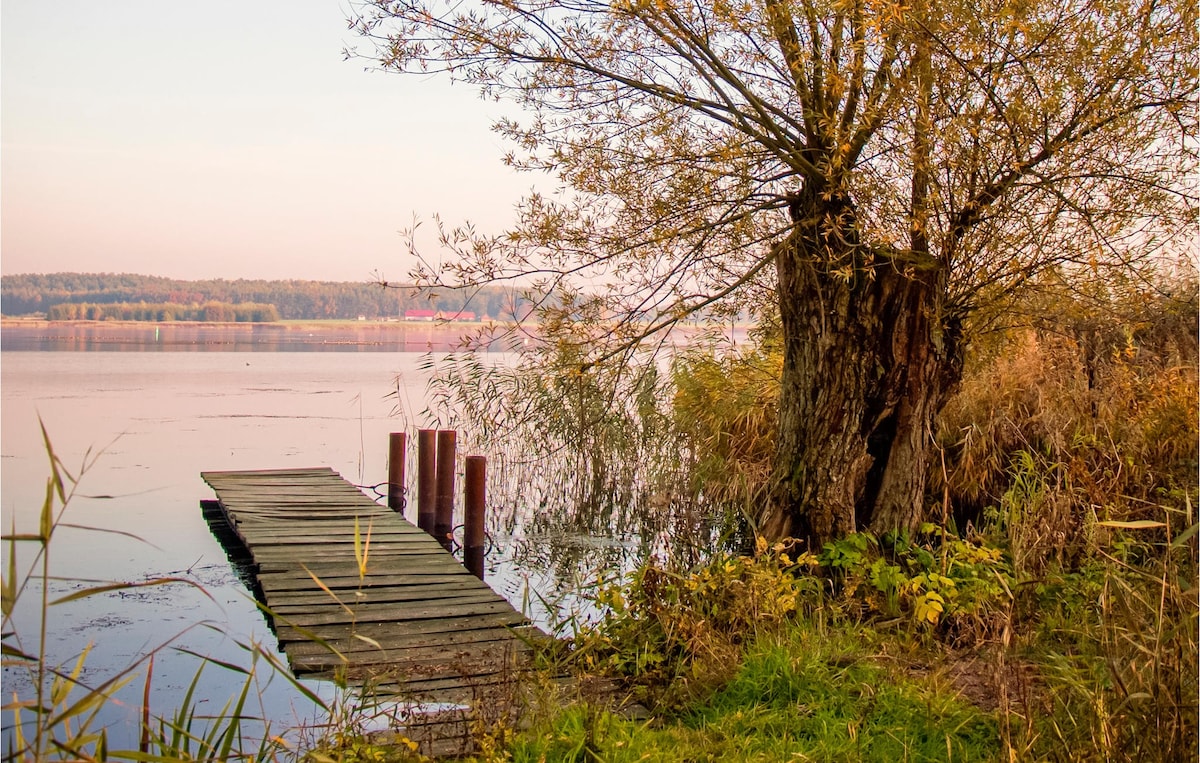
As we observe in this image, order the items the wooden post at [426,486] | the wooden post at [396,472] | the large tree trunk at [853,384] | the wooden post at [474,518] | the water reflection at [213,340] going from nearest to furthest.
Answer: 1. the large tree trunk at [853,384]
2. the wooden post at [474,518]
3. the wooden post at [426,486]
4. the wooden post at [396,472]
5. the water reflection at [213,340]

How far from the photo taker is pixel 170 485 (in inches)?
560

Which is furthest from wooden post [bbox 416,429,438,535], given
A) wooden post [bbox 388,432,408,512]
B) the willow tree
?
the willow tree

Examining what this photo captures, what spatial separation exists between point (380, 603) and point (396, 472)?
554cm

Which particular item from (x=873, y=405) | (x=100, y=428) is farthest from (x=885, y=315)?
(x=100, y=428)

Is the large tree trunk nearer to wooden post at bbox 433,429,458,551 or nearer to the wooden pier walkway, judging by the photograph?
the wooden pier walkway

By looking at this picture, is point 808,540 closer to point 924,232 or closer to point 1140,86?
point 924,232

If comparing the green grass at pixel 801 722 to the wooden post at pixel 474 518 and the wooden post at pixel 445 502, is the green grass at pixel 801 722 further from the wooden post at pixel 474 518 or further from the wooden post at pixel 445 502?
the wooden post at pixel 445 502

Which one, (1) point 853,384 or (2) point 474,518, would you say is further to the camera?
(2) point 474,518

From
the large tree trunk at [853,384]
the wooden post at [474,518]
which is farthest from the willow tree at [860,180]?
the wooden post at [474,518]

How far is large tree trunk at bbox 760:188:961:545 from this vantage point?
6.52m

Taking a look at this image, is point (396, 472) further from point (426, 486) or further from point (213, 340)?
point (213, 340)

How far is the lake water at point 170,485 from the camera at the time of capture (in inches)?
298

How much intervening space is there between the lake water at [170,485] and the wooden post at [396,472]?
0.62 meters

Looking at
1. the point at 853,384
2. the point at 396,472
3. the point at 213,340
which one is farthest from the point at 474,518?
the point at 213,340
